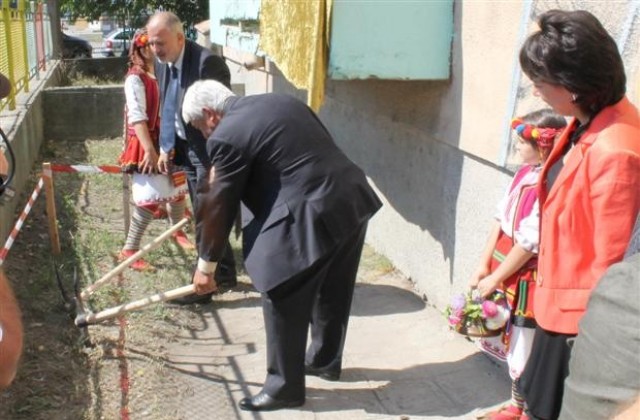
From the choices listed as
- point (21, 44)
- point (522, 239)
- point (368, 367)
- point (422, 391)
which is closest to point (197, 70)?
point (368, 367)

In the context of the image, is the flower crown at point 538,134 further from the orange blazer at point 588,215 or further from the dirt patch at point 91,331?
the dirt patch at point 91,331

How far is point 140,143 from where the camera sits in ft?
16.2

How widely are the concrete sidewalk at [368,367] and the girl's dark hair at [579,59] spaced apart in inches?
69.9

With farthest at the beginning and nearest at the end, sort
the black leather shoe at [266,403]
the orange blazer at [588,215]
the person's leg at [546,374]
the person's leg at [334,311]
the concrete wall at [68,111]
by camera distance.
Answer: the concrete wall at [68,111] < the person's leg at [334,311] < the black leather shoe at [266,403] < the person's leg at [546,374] < the orange blazer at [588,215]

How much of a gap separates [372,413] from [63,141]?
720 cm

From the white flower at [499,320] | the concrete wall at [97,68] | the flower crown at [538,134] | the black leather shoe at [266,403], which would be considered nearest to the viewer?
the flower crown at [538,134]

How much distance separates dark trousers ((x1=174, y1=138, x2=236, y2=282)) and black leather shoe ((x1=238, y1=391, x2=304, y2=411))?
112cm

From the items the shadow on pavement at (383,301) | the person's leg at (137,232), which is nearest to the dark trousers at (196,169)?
the person's leg at (137,232)

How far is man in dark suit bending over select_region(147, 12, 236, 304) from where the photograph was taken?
4.42m


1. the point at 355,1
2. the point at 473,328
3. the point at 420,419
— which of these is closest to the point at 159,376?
the point at 420,419

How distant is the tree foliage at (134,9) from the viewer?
56.9 ft

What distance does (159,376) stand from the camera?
363 cm

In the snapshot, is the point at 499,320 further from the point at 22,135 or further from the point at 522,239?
the point at 22,135

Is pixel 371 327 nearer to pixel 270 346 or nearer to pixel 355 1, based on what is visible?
pixel 270 346
